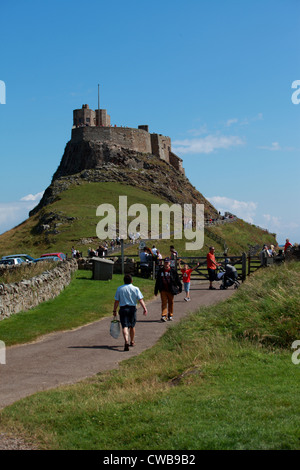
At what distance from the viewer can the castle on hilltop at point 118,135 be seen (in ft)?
352

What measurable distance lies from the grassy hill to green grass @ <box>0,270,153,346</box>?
2334cm

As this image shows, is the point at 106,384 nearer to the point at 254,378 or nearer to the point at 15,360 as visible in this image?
the point at 254,378

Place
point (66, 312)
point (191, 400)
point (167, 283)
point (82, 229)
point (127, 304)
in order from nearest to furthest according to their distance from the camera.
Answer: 1. point (191, 400)
2. point (127, 304)
3. point (167, 283)
4. point (66, 312)
5. point (82, 229)

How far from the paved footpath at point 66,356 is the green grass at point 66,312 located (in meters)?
0.44

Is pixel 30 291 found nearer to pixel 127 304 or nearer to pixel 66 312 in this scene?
pixel 66 312

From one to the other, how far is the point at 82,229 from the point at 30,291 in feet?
149

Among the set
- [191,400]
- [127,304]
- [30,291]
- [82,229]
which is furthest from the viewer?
[82,229]

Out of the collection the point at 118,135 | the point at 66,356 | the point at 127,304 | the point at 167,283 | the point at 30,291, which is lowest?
the point at 66,356

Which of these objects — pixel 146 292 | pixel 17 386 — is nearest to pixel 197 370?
pixel 17 386

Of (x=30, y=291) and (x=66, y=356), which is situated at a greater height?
(x=30, y=291)

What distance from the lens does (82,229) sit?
6353 centimetres

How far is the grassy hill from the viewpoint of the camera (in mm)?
58406

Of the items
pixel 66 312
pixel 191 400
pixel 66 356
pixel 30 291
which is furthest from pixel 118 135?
pixel 191 400
